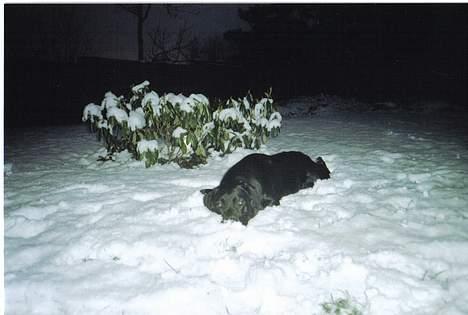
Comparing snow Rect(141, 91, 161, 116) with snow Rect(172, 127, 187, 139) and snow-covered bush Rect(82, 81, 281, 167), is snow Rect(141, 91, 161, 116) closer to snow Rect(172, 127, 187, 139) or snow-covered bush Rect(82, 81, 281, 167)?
snow-covered bush Rect(82, 81, 281, 167)

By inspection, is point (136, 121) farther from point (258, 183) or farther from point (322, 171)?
point (322, 171)

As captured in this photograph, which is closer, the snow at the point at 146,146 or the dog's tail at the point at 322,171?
the dog's tail at the point at 322,171

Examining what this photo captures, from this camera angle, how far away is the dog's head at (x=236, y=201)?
361 centimetres

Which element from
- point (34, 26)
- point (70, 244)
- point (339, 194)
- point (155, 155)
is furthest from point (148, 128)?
point (34, 26)

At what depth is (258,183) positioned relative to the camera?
4070mm

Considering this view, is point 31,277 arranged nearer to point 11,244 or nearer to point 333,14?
point 11,244

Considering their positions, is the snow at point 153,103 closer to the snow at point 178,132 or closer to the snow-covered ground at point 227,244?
the snow at point 178,132

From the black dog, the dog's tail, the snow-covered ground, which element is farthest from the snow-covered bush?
the dog's tail

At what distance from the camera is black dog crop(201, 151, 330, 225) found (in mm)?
3678

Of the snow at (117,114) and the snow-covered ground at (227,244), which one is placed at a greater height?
the snow at (117,114)

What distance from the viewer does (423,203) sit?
4.04 m

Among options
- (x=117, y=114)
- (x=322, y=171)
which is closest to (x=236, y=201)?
(x=322, y=171)

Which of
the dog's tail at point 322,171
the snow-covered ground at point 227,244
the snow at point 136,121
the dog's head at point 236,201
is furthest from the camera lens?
the snow at point 136,121

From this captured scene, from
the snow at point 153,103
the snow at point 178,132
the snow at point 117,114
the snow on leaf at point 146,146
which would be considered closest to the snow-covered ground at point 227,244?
the snow on leaf at point 146,146
